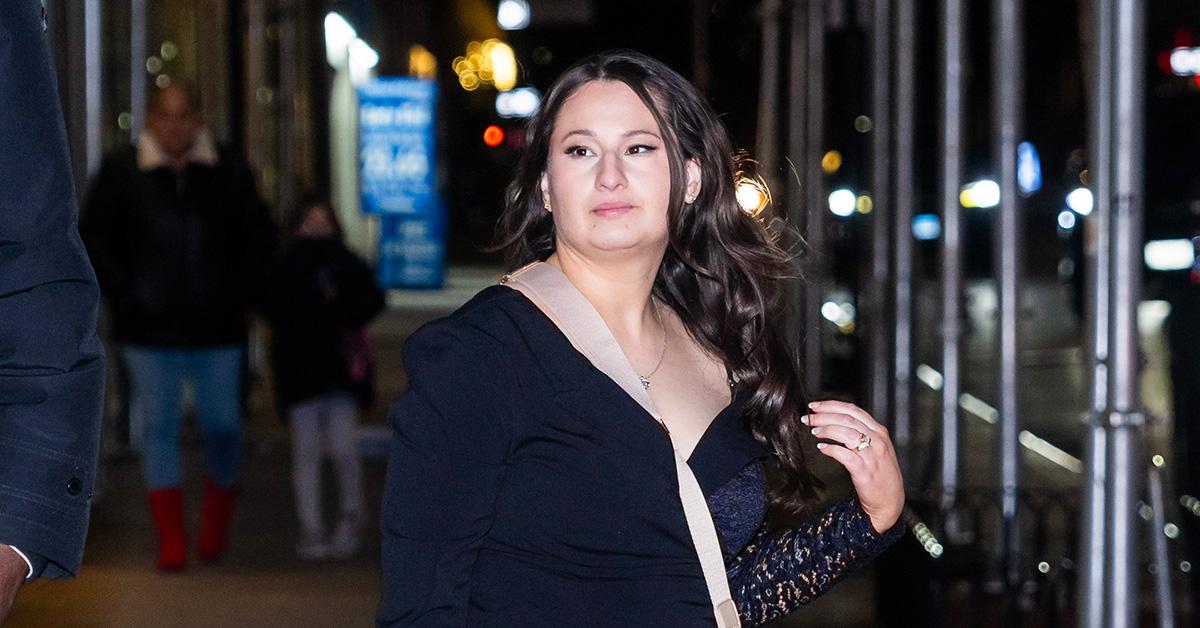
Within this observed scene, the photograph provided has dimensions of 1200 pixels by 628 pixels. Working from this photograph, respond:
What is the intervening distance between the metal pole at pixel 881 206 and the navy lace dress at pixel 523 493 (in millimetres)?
8119

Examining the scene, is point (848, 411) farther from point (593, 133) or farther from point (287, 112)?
point (287, 112)

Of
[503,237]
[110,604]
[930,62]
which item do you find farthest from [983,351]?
[503,237]

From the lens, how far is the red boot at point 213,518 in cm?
906

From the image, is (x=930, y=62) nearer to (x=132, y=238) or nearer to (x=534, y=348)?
(x=132, y=238)

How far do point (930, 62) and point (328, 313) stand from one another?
1686 cm

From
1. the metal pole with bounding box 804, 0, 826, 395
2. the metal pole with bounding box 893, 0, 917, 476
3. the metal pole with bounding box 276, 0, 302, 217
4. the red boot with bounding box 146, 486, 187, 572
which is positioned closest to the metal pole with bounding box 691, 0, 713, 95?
the metal pole with bounding box 276, 0, 302, 217

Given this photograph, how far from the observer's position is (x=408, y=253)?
25109 millimetres

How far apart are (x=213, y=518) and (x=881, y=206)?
4.21 metres

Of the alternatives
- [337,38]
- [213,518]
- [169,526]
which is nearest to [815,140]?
[213,518]

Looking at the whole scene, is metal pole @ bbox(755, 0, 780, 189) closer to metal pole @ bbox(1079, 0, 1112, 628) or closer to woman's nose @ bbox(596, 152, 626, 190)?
metal pole @ bbox(1079, 0, 1112, 628)

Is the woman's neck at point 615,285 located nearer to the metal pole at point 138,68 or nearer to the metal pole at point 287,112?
the metal pole at point 138,68

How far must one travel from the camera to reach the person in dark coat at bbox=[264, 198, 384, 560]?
9.16 metres

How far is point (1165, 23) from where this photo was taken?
7.28m

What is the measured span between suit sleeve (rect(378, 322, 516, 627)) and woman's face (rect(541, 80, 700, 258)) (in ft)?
0.95
